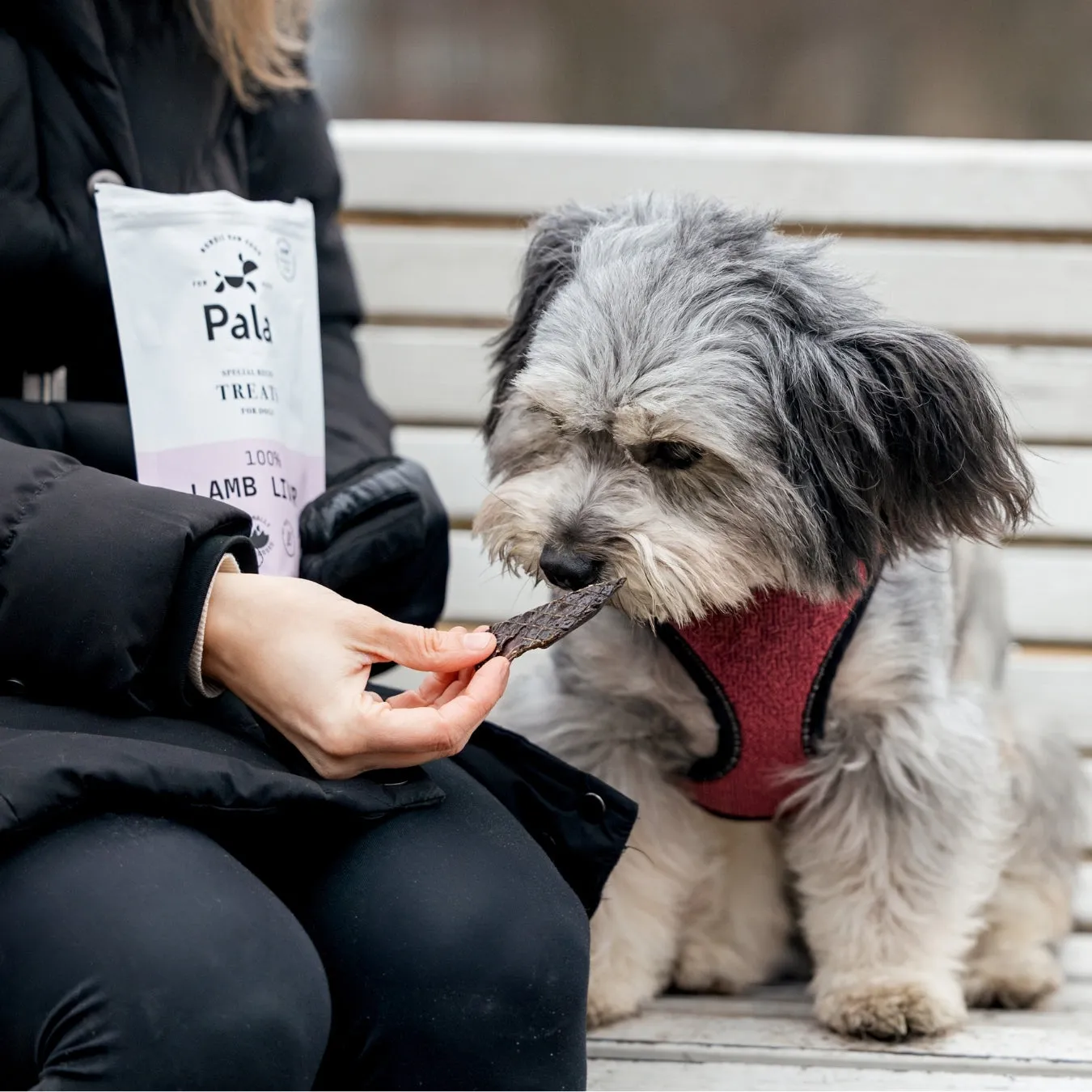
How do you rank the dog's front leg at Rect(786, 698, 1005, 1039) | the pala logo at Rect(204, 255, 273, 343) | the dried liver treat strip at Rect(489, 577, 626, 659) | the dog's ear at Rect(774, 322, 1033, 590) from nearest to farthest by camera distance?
the dried liver treat strip at Rect(489, 577, 626, 659)
the dog's ear at Rect(774, 322, 1033, 590)
the pala logo at Rect(204, 255, 273, 343)
the dog's front leg at Rect(786, 698, 1005, 1039)

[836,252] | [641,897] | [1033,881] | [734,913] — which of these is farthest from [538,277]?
[1033,881]

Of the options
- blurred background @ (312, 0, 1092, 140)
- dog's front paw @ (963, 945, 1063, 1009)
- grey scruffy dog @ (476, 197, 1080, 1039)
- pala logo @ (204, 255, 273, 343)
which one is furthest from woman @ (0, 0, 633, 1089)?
blurred background @ (312, 0, 1092, 140)

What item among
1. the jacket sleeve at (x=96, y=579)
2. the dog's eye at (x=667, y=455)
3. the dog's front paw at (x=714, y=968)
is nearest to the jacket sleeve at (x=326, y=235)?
the dog's eye at (x=667, y=455)

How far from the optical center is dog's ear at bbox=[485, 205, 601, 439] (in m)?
1.65

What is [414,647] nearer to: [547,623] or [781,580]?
[547,623]

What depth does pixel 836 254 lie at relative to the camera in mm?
2137

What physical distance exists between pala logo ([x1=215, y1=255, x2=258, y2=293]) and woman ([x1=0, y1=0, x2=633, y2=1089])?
13cm

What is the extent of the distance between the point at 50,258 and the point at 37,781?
63 cm

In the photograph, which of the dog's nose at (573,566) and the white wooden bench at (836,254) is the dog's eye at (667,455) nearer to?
the dog's nose at (573,566)

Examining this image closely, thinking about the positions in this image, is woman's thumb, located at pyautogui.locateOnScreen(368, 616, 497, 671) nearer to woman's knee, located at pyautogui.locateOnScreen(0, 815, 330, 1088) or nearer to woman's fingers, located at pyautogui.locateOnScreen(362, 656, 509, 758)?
woman's fingers, located at pyautogui.locateOnScreen(362, 656, 509, 758)

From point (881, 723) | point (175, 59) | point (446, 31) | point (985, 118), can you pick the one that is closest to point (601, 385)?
point (881, 723)

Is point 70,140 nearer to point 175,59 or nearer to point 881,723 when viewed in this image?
point 175,59

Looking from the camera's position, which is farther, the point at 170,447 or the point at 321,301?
the point at 321,301

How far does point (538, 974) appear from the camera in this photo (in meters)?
1.29
